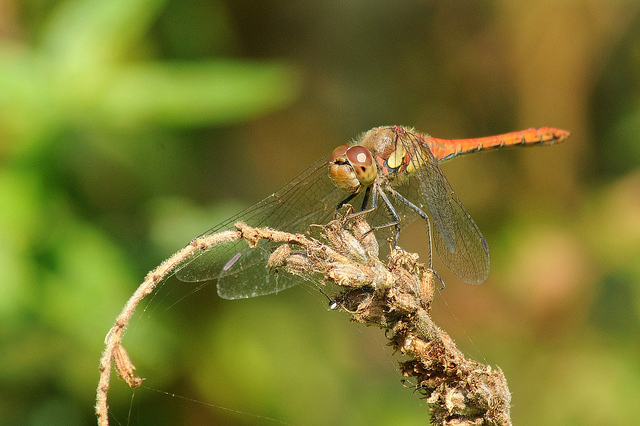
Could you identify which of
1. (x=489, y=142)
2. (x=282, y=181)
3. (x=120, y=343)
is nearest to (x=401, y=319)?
(x=120, y=343)

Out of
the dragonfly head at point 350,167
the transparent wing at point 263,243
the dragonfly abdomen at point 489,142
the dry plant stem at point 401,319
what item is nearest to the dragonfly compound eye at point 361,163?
the dragonfly head at point 350,167

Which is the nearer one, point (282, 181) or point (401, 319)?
point (401, 319)

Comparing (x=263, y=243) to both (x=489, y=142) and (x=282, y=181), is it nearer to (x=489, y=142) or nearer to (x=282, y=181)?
(x=489, y=142)

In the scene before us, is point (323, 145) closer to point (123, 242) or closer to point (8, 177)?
point (123, 242)

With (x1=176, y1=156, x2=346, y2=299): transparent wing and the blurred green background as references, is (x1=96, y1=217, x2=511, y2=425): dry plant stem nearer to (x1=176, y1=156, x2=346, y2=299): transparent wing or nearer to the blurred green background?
(x1=176, y1=156, x2=346, y2=299): transparent wing

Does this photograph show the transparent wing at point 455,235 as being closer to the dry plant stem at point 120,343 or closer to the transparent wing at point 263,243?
the transparent wing at point 263,243

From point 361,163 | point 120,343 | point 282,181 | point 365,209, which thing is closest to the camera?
point 120,343

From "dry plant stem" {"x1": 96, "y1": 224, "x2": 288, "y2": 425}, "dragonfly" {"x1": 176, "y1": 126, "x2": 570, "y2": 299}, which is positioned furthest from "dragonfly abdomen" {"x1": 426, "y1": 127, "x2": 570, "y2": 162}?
"dry plant stem" {"x1": 96, "y1": 224, "x2": 288, "y2": 425}
